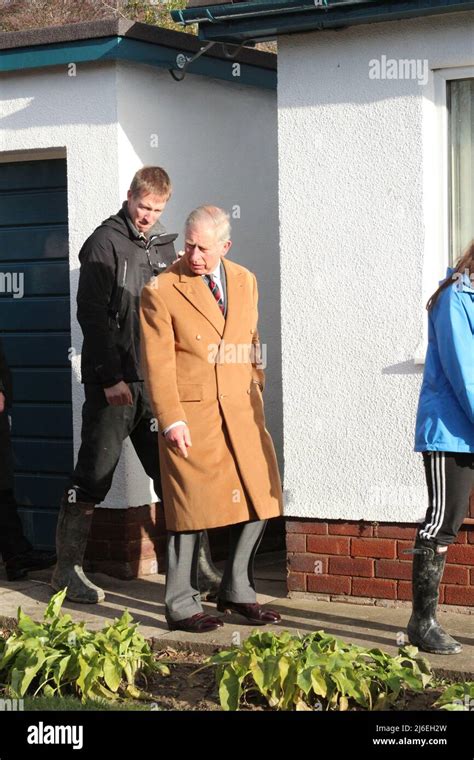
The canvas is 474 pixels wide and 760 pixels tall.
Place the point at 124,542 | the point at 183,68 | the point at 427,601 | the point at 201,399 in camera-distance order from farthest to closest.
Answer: the point at 183,68
the point at 124,542
the point at 201,399
the point at 427,601

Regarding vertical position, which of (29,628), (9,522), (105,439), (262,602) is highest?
(105,439)

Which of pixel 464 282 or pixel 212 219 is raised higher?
pixel 212 219

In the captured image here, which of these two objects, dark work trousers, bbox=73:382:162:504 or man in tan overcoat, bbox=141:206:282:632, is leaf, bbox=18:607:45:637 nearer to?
man in tan overcoat, bbox=141:206:282:632

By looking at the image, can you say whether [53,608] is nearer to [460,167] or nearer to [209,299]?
[209,299]

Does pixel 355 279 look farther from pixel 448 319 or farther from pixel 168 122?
pixel 168 122

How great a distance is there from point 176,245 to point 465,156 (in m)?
2.09

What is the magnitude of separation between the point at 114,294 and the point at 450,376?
87.6 inches

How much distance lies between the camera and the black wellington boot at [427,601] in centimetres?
619

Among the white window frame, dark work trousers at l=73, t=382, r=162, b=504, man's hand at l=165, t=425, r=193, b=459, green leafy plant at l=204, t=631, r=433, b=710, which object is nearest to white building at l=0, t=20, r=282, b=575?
dark work trousers at l=73, t=382, r=162, b=504

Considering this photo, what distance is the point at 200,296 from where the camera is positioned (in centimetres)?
670

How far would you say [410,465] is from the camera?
283 inches

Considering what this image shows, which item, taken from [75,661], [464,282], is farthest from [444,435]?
[75,661]

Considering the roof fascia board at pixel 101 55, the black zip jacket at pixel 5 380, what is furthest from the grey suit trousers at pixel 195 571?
the roof fascia board at pixel 101 55

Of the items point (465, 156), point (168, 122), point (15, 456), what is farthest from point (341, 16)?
point (15, 456)
